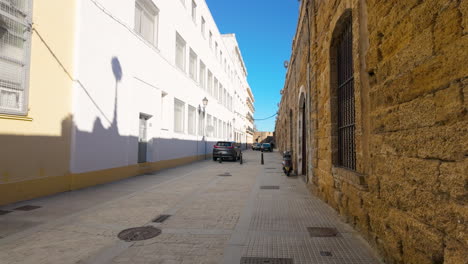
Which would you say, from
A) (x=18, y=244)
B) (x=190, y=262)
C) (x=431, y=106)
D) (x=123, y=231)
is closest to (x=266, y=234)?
(x=190, y=262)

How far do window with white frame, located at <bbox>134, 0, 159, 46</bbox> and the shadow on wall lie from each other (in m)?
2.94

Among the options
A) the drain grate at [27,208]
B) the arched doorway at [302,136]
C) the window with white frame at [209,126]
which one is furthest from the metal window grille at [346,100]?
the window with white frame at [209,126]

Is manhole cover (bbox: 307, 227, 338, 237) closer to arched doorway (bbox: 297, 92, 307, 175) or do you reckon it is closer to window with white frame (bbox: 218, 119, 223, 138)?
arched doorway (bbox: 297, 92, 307, 175)

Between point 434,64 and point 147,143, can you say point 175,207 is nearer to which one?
point 434,64

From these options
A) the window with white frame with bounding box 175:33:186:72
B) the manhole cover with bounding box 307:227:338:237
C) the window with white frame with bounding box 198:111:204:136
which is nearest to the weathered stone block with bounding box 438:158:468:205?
the manhole cover with bounding box 307:227:338:237

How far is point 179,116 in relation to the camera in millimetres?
16281

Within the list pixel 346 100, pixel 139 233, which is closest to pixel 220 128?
pixel 346 100

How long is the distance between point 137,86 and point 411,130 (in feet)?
34.5

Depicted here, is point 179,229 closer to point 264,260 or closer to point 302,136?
point 264,260

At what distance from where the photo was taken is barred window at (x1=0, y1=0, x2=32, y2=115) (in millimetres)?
5883

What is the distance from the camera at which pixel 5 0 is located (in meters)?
5.94

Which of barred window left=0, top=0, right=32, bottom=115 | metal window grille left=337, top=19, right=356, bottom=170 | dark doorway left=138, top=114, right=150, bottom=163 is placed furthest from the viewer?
dark doorway left=138, top=114, right=150, bottom=163

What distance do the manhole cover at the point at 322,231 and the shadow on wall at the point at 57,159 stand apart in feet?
21.5

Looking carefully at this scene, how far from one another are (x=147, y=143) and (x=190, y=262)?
387 inches
